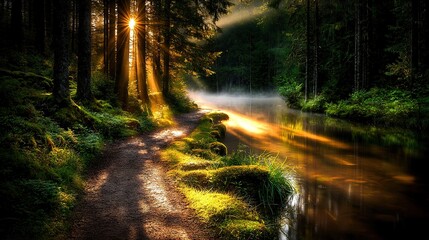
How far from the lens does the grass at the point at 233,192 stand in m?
5.71

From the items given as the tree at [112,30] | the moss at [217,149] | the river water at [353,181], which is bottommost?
the river water at [353,181]

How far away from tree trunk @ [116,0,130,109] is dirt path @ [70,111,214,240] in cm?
775

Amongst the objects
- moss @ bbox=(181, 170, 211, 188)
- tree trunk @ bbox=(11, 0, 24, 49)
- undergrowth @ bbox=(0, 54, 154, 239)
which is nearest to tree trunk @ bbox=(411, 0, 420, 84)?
undergrowth @ bbox=(0, 54, 154, 239)

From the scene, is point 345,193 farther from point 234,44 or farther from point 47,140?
point 234,44

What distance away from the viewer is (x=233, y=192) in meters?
7.32

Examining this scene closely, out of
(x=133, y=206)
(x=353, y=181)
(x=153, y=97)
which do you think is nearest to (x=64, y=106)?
(x=133, y=206)

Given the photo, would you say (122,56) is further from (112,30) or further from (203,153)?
(203,153)

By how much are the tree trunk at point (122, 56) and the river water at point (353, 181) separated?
6.04m

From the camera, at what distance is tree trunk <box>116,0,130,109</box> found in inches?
659

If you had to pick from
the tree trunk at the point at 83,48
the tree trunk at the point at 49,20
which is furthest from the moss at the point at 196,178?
the tree trunk at the point at 49,20

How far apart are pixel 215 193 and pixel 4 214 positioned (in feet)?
12.6

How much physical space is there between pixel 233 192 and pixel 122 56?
39.1 feet

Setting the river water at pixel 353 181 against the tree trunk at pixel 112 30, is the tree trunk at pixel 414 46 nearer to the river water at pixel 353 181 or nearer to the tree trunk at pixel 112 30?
the river water at pixel 353 181

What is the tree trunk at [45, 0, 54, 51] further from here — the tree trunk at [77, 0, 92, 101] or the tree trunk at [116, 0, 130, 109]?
the tree trunk at [77, 0, 92, 101]
